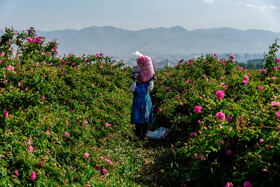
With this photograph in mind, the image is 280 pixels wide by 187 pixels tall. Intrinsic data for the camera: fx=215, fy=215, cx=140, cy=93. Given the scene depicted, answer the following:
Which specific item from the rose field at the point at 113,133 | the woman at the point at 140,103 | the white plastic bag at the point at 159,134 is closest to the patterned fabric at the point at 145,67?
the woman at the point at 140,103

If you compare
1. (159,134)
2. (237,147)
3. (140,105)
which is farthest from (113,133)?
(237,147)

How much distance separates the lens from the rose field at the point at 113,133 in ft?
9.75

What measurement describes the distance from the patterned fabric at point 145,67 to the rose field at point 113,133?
142 cm

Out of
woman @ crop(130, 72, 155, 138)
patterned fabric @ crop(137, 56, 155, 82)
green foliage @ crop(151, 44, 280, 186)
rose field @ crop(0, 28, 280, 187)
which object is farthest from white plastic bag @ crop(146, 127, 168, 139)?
patterned fabric @ crop(137, 56, 155, 82)

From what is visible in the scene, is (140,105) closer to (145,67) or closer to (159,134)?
(145,67)

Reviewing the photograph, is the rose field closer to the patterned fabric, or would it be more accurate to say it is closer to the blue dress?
the blue dress

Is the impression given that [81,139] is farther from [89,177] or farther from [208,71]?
[208,71]

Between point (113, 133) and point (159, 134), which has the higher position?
point (113, 133)

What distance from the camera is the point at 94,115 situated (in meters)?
6.18

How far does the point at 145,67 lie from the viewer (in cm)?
612

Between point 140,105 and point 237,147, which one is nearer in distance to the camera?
point 237,147

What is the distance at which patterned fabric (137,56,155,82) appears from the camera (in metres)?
6.08

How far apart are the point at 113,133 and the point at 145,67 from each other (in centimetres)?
207

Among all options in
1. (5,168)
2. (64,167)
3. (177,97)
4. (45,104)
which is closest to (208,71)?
(177,97)
